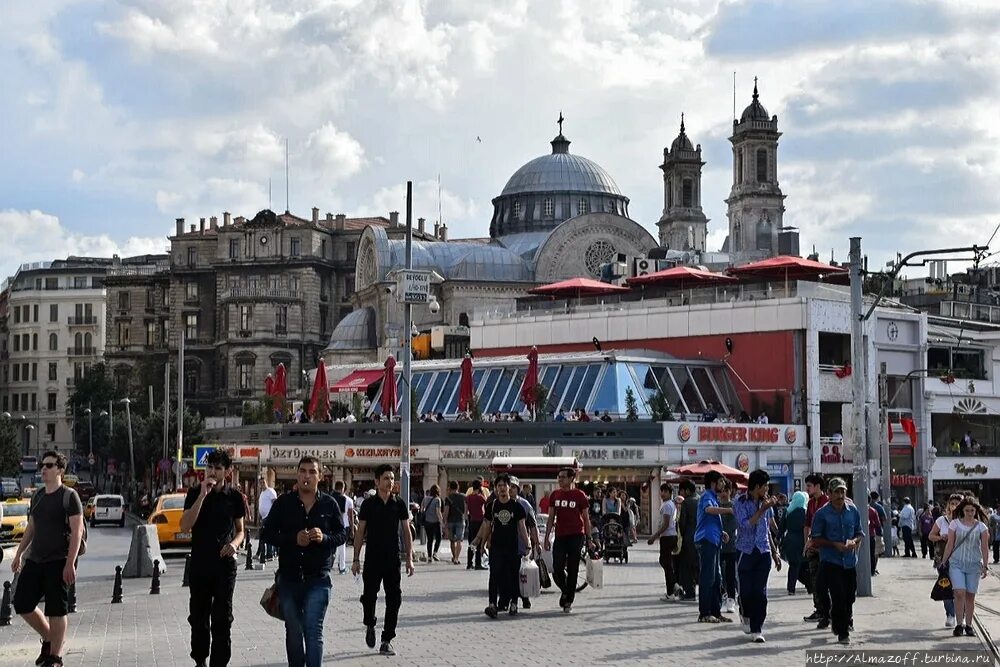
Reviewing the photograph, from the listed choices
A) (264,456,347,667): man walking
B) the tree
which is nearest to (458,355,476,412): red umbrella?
the tree

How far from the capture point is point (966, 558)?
653 inches

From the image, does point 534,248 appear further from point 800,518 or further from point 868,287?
point 800,518

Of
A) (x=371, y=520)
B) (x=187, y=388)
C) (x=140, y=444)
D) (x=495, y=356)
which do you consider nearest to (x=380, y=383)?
(x=495, y=356)

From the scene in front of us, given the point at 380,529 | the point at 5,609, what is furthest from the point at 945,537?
the point at 5,609

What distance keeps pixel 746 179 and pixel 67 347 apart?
190 ft

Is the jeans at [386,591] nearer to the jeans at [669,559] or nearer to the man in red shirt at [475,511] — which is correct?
the jeans at [669,559]

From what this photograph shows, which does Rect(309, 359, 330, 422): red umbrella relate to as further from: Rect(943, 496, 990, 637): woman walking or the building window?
the building window

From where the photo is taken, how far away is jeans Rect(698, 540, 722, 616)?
17.6 metres

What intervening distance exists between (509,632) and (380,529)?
88.1 inches

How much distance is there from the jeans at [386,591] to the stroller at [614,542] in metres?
16.2

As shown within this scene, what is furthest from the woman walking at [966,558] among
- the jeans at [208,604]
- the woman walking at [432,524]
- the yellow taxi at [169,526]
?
the yellow taxi at [169,526]

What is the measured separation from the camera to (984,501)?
5809 centimetres

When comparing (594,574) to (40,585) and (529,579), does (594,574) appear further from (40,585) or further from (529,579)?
(40,585)

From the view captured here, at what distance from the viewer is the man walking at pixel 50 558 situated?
1310 centimetres
